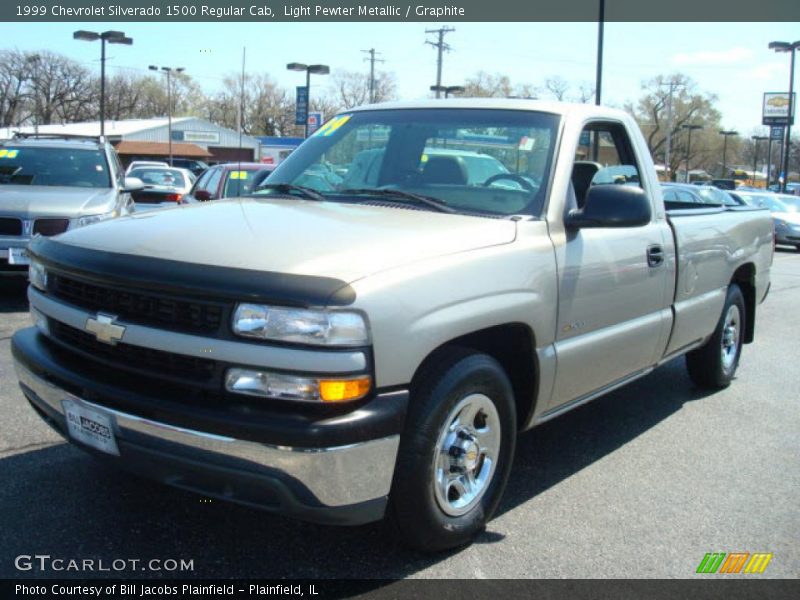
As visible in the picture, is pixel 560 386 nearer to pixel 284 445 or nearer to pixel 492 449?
A: pixel 492 449

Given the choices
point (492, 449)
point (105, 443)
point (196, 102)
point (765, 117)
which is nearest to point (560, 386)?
point (492, 449)

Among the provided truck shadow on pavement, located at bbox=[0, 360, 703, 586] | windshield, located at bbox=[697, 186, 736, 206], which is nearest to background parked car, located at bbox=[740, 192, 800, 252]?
windshield, located at bbox=[697, 186, 736, 206]

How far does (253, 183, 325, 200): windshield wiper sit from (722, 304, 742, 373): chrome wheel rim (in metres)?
3.52

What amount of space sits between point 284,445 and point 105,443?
2.63 feet

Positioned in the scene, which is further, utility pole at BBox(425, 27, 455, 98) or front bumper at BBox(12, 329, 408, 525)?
utility pole at BBox(425, 27, 455, 98)

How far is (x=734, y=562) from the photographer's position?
3.45m

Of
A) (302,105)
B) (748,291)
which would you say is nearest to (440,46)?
(302,105)

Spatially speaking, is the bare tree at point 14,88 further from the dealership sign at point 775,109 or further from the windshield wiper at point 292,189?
the windshield wiper at point 292,189

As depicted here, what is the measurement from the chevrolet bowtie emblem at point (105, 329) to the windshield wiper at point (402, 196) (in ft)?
4.97

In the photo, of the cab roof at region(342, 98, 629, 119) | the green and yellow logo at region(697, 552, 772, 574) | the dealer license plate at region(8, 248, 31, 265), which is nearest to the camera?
the green and yellow logo at region(697, 552, 772, 574)

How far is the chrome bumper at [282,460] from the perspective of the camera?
267cm

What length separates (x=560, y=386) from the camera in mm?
3834

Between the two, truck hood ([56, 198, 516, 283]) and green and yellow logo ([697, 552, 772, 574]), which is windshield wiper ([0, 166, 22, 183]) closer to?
truck hood ([56, 198, 516, 283])

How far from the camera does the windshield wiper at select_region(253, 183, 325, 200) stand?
13.5ft
